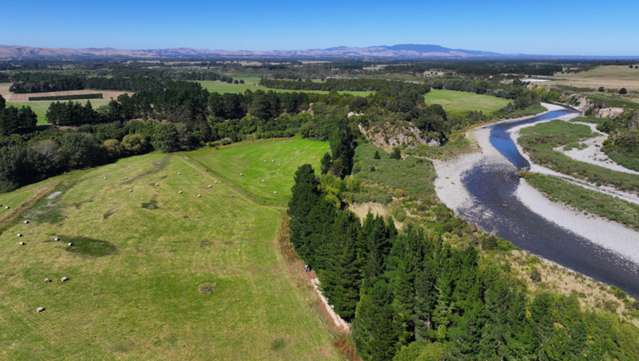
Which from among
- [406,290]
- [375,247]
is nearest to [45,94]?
[375,247]

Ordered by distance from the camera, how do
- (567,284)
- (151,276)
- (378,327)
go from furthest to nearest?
(151,276) → (567,284) → (378,327)

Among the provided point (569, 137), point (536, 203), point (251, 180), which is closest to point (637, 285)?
point (536, 203)

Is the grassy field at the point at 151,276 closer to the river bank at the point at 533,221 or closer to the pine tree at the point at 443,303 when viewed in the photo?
the pine tree at the point at 443,303

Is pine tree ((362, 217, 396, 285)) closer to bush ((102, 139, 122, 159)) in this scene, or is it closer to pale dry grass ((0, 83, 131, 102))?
bush ((102, 139, 122, 159))

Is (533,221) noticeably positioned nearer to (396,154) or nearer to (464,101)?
(396,154)

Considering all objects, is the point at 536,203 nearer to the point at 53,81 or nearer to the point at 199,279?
the point at 199,279

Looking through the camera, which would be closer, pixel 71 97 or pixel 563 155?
pixel 563 155

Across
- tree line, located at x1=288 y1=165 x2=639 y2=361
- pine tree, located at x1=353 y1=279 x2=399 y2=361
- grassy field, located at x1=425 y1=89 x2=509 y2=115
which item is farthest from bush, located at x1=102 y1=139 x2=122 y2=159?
grassy field, located at x1=425 y1=89 x2=509 y2=115

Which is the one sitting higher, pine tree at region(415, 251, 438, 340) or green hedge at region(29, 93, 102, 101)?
green hedge at region(29, 93, 102, 101)
